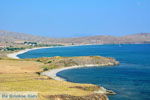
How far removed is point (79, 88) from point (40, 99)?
1894 cm

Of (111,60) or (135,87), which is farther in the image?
(111,60)

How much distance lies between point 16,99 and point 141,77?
2458 inches

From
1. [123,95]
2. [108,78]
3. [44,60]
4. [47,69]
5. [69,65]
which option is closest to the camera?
[123,95]

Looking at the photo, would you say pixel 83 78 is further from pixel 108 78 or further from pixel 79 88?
pixel 79 88

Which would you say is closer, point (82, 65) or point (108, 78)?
point (108, 78)

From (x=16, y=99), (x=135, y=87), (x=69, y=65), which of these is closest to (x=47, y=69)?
(x=69, y=65)

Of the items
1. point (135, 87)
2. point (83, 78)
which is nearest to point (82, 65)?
point (83, 78)

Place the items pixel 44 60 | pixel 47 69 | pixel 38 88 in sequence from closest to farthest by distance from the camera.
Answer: pixel 38 88
pixel 47 69
pixel 44 60

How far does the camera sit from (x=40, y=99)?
55.9m

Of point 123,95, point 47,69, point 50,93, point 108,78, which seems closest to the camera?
point 50,93

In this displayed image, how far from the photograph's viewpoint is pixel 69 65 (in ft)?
445

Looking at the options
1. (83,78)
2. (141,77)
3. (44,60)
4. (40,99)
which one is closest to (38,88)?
(40,99)

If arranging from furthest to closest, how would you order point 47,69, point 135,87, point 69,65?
1. point 69,65
2. point 47,69
3. point 135,87

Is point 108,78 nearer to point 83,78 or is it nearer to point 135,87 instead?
point 83,78
